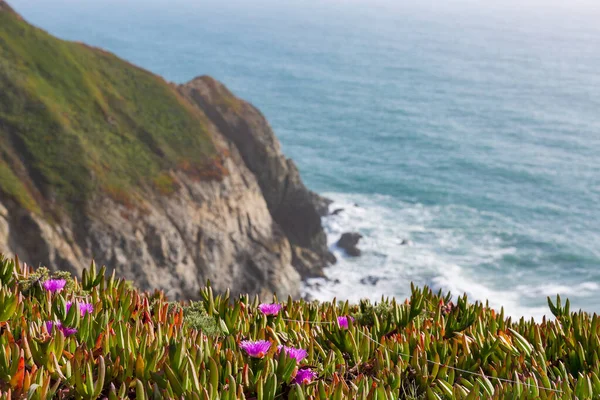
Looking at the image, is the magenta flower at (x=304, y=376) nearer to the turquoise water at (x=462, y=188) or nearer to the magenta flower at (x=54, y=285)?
the magenta flower at (x=54, y=285)

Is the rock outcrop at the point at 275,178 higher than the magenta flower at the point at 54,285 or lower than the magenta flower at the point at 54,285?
lower

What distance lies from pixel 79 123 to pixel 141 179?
8712mm

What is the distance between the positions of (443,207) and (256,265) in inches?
2071

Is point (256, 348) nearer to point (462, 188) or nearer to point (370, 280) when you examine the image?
point (370, 280)

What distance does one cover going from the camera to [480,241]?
89938mm

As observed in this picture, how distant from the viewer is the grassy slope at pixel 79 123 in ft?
171

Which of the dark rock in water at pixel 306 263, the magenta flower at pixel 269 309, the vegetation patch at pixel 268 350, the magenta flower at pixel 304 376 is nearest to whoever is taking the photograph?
the vegetation patch at pixel 268 350

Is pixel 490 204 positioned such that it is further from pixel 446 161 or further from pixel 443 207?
pixel 446 161

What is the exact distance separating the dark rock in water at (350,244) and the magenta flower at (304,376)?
74070mm

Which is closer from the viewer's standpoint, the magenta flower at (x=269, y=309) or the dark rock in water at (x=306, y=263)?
the magenta flower at (x=269, y=309)

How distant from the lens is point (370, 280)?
238 feet

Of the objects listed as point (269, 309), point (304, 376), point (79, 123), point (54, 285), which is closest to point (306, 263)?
point (79, 123)

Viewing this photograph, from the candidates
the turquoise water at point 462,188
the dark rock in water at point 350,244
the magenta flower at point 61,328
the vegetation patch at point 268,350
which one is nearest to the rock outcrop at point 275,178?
the turquoise water at point 462,188

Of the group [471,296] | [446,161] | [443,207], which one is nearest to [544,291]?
[471,296]
